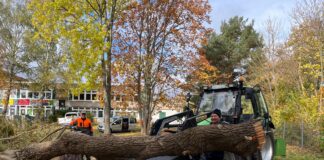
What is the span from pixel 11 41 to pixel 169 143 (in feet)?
95.1

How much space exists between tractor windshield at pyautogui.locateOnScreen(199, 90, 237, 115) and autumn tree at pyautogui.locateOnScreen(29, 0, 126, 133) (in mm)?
5150

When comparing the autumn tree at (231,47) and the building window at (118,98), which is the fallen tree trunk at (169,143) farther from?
the autumn tree at (231,47)

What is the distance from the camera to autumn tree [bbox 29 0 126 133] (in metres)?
12.2

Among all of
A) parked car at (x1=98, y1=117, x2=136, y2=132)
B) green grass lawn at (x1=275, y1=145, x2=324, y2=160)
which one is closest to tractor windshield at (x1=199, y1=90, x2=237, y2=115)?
green grass lawn at (x1=275, y1=145, x2=324, y2=160)

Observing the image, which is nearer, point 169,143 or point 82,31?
point 169,143

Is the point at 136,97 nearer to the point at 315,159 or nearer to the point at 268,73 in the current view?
the point at 268,73

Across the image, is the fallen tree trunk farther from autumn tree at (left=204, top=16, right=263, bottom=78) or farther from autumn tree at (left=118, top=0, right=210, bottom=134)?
autumn tree at (left=204, top=16, right=263, bottom=78)

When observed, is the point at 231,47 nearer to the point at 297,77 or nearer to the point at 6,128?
the point at 297,77

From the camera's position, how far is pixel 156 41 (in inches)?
713

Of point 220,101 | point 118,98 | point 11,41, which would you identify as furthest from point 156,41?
point 11,41

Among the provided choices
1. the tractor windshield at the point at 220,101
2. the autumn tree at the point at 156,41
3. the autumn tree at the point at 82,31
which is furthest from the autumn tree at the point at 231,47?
the tractor windshield at the point at 220,101

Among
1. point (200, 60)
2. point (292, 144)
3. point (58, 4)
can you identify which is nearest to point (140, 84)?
point (200, 60)

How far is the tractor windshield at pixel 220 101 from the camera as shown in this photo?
7.95 m

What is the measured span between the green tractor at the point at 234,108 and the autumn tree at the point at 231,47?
19.0 meters
